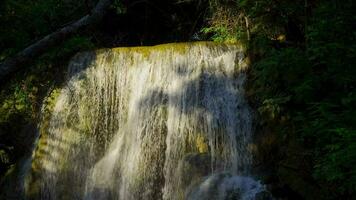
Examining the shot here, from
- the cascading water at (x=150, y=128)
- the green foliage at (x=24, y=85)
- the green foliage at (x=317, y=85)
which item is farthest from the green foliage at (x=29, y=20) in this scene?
the green foliage at (x=317, y=85)

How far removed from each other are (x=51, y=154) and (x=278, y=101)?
4.97m

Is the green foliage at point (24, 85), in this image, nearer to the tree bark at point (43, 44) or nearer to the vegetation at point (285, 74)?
the vegetation at point (285, 74)

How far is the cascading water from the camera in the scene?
27.3ft

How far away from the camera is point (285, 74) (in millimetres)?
7719

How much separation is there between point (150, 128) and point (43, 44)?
5.15 m

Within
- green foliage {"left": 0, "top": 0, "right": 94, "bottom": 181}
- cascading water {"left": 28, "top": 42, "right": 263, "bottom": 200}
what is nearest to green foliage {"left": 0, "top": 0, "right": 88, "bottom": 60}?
green foliage {"left": 0, "top": 0, "right": 94, "bottom": 181}

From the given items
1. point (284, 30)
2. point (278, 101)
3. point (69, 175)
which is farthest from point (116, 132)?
point (284, 30)

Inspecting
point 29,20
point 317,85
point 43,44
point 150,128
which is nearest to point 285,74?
point 317,85

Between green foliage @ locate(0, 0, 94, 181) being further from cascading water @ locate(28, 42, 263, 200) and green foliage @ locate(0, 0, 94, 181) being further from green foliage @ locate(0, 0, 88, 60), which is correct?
cascading water @ locate(28, 42, 263, 200)

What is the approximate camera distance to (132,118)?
9.40 m

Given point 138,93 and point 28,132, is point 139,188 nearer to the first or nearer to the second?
point 138,93

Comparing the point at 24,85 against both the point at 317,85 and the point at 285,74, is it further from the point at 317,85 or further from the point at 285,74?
the point at 317,85

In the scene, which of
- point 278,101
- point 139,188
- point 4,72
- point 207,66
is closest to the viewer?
point 4,72

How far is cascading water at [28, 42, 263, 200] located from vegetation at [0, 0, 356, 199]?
2.02 feet
